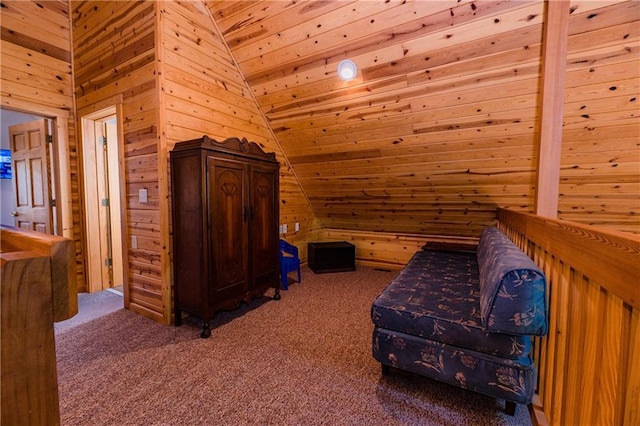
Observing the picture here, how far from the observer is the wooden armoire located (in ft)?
7.07

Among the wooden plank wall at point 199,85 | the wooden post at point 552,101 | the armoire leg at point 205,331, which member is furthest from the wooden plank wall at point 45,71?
the wooden post at point 552,101

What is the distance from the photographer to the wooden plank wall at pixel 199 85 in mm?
2334

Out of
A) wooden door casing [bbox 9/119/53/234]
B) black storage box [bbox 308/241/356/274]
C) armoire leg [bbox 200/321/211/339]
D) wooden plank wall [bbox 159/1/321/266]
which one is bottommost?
armoire leg [bbox 200/321/211/339]

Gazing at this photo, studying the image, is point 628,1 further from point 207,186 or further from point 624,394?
point 207,186

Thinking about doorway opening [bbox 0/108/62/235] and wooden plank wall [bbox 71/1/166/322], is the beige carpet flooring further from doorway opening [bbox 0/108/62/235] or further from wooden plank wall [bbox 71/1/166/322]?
doorway opening [bbox 0/108/62/235]

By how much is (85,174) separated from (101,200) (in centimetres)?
32

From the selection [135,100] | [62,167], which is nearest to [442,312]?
[135,100]

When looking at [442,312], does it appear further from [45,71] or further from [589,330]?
[45,71]

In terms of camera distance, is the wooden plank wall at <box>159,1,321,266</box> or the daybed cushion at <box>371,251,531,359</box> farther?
the wooden plank wall at <box>159,1,321,266</box>

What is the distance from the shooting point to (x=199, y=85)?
8.52 ft

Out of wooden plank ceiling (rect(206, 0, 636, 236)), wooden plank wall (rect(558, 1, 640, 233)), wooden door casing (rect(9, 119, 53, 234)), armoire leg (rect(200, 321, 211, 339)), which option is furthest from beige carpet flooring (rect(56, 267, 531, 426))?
wooden plank wall (rect(558, 1, 640, 233))

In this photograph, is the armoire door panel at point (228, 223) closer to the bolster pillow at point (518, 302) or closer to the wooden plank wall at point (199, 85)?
the wooden plank wall at point (199, 85)

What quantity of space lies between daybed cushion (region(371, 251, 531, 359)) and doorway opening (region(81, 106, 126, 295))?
2.89 metres

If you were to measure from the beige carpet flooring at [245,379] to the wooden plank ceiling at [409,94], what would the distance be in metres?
1.82
